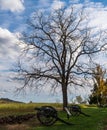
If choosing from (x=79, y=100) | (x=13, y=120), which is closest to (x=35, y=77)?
(x=13, y=120)

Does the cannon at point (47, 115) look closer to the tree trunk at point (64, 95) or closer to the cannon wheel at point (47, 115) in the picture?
the cannon wheel at point (47, 115)

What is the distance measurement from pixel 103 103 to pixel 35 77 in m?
34.8

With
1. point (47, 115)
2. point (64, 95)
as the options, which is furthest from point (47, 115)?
point (64, 95)

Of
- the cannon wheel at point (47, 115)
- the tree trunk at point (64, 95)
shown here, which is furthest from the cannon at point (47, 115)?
the tree trunk at point (64, 95)

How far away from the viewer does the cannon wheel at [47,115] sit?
29.6 m

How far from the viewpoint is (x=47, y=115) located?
97.0 ft

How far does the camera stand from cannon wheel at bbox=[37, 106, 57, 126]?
29594 millimetres

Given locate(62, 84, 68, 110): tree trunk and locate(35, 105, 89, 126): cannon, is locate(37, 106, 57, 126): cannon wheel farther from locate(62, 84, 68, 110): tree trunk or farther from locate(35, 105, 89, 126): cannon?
locate(62, 84, 68, 110): tree trunk

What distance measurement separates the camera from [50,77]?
55.0 metres

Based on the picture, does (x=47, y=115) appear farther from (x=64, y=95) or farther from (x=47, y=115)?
(x=64, y=95)

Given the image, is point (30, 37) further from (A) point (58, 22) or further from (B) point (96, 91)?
(B) point (96, 91)

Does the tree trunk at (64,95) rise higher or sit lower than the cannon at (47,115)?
higher

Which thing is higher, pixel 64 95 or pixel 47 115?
pixel 64 95

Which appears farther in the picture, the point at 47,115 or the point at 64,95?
the point at 64,95
